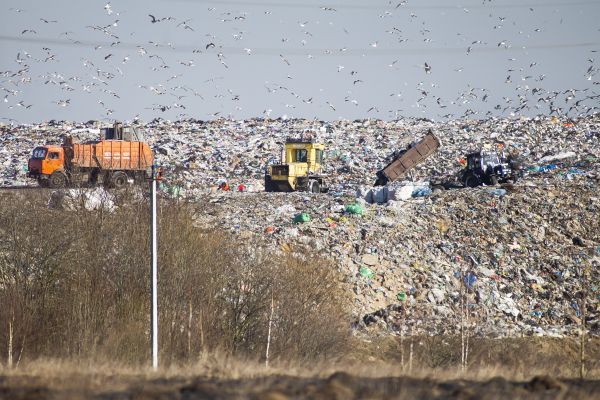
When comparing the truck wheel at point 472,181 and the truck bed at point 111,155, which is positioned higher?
the truck bed at point 111,155

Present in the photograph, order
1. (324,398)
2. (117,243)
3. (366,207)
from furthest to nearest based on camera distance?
(366,207) < (117,243) < (324,398)

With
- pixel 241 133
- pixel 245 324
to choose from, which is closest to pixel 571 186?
pixel 245 324

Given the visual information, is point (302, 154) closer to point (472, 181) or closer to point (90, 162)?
point (472, 181)

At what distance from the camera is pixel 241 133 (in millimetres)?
37250

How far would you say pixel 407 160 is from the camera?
92.8 ft

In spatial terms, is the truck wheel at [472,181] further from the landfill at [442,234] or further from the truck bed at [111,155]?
the truck bed at [111,155]

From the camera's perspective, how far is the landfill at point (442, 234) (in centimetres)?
1842

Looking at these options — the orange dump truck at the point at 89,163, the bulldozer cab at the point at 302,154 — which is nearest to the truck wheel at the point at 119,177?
the orange dump truck at the point at 89,163

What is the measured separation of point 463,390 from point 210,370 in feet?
8.38

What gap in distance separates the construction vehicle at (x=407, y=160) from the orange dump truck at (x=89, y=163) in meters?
7.00

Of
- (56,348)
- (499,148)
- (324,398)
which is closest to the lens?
(324,398)

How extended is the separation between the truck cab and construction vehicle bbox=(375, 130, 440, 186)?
946 centimetres

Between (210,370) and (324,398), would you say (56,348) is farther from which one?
(324,398)

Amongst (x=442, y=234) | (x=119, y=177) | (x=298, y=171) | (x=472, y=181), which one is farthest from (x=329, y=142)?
(x=442, y=234)
